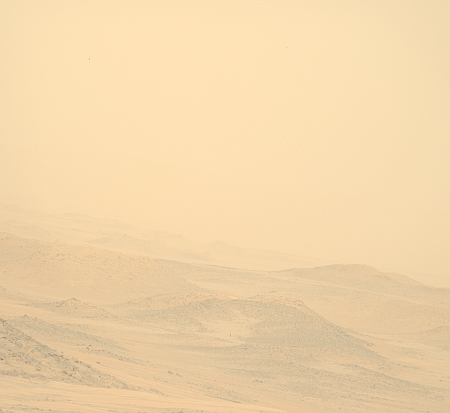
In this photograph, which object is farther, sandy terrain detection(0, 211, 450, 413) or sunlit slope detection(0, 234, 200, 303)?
sunlit slope detection(0, 234, 200, 303)

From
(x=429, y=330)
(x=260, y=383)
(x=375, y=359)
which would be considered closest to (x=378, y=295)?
(x=429, y=330)

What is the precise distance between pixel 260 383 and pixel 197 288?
1678cm

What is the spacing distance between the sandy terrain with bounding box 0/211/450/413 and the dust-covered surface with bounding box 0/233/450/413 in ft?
0.15

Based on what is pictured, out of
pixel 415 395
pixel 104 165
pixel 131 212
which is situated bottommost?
pixel 415 395

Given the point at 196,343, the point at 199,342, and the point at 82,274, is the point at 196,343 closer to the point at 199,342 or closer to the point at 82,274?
the point at 199,342

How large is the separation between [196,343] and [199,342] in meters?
0.19

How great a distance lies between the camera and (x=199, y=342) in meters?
16.9

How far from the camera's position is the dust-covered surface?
344 inches

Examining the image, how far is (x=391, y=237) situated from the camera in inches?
3610

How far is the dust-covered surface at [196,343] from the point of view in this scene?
874 cm

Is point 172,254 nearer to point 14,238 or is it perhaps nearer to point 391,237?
point 14,238

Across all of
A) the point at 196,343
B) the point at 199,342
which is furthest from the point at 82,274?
the point at 196,343

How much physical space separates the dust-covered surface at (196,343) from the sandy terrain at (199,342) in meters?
0.05

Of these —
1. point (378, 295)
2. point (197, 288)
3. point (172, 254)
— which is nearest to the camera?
point (197, 288)
